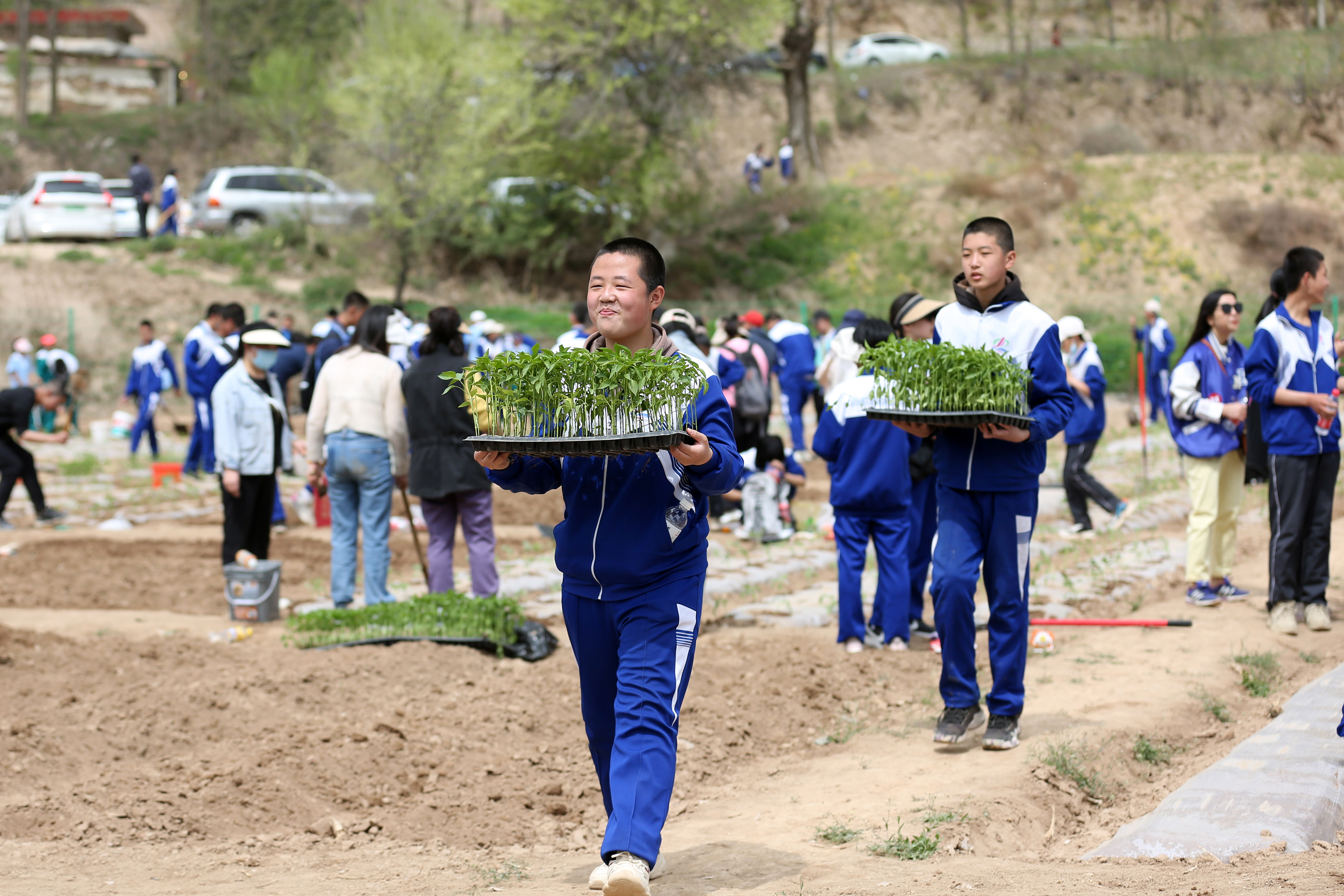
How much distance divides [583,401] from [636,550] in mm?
507

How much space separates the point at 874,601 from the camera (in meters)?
8.65

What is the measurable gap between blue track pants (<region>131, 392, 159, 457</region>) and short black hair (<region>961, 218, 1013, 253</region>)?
1674cm

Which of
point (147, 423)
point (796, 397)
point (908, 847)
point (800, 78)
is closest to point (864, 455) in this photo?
point (908, 847)

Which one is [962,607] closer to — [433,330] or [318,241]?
[433,330]

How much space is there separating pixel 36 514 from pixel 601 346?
12.3 meters

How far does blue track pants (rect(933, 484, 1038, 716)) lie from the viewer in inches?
234

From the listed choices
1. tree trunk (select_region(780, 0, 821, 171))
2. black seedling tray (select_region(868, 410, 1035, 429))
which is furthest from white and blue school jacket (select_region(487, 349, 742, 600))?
tree trunk (select_region(780, 0, 821, 171))

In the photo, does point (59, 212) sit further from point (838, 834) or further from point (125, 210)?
point (838, 834)

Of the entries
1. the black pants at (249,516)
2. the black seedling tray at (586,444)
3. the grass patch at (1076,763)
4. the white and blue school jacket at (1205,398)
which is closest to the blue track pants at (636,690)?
the black seedling tray at (586,444)

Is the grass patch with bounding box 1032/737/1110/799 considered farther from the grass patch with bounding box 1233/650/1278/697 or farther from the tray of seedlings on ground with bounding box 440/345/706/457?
the tray of seedlings on ground with bounding box 440/345/706/457

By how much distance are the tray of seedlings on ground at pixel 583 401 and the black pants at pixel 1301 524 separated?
554 centimetres

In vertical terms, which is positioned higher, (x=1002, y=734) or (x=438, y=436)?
(x=438, y=436)

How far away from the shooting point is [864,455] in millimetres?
7980

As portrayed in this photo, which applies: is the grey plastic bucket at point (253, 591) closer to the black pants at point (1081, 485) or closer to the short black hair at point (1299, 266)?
the short black hair at point (1299, 266)
